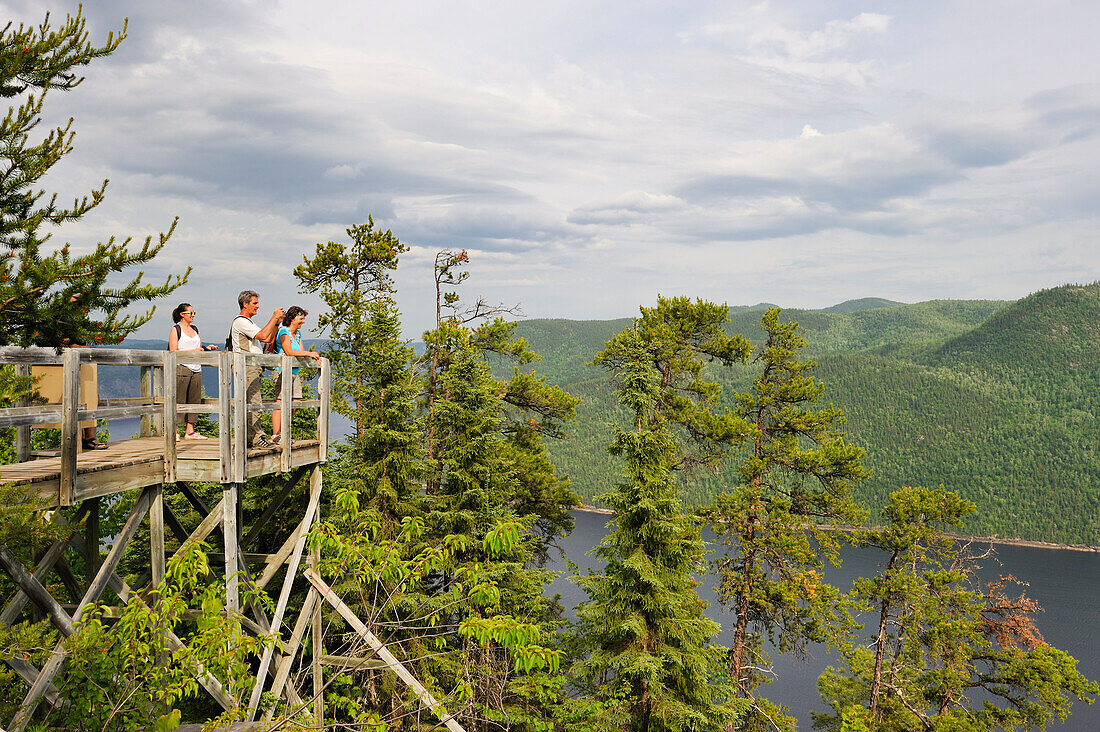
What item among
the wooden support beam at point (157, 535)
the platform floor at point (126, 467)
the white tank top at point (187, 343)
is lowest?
the wooden support beam at point (157, 535)

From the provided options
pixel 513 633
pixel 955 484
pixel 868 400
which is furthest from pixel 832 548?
pixel 868 400

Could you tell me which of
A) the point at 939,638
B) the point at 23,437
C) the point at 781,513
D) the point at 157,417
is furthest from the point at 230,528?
the point at 939,638

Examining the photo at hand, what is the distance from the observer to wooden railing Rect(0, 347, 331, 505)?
486 centimetres

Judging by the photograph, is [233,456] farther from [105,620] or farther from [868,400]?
[868,400]

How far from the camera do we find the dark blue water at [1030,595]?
3797cm

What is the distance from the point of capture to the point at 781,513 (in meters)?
18.3

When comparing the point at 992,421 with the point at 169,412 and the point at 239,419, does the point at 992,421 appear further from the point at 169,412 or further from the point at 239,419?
the point at 169,412

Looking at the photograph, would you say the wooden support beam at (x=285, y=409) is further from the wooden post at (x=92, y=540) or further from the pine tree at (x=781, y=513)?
the pine tree at (x=781, y=513)

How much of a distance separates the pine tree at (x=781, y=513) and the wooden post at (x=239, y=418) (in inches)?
587

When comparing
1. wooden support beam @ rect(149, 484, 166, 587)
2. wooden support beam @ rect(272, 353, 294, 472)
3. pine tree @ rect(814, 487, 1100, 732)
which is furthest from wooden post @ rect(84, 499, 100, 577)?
pine tree @ rect(814, 487, 1100, 732)

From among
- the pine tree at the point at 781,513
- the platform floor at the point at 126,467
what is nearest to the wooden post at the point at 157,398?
the platform floor at the point at 126,467

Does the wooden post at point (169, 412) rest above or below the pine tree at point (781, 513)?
above

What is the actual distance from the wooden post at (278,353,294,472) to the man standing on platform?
0.20m

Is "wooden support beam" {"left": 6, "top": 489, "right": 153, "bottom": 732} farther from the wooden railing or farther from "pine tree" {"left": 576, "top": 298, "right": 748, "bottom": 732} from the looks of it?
"pine tree" {"left": 576, "top": 298, "right": 748, "bottom": 732}
